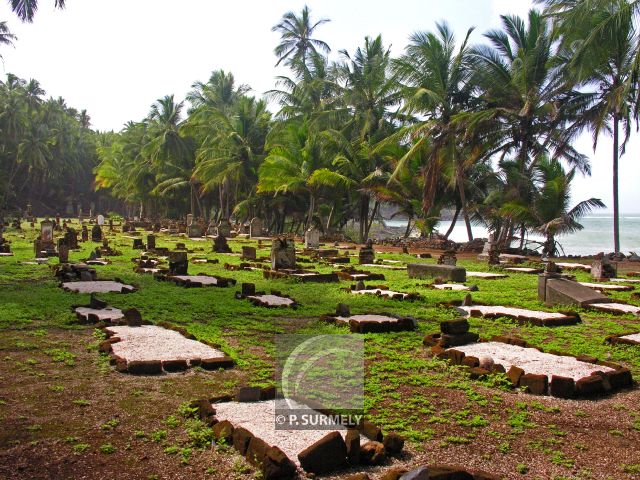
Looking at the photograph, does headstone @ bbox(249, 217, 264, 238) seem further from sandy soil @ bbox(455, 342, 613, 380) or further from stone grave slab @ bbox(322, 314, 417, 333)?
sandy soil @ bbox(455, 342, 613, 380)

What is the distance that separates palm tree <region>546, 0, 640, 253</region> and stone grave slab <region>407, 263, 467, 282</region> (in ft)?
19.4

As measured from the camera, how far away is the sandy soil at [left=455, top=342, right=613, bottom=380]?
5.80 m

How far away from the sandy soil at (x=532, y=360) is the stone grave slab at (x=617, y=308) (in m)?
3.79

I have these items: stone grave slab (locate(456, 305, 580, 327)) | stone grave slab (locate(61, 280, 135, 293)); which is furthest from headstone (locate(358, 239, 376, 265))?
stone grave slab (locate(456, 305, 580, 327))

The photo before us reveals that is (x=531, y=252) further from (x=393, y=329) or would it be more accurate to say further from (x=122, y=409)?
(x=122, y=409)

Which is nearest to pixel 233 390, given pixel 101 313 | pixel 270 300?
pixel 101 313

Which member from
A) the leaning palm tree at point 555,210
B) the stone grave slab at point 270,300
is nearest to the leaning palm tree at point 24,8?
the stone grave slab at point 270,300

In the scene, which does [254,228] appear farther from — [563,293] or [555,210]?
[563,293]

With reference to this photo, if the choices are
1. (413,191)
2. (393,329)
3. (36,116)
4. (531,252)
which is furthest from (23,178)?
(393,329)

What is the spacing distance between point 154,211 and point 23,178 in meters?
19.3

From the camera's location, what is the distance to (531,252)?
22.7 meters

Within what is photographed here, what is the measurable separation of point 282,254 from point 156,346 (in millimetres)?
8799

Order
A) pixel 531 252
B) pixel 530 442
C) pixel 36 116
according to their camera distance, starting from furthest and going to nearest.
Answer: pixel 36 116, pixel 531 252, pixel 530 442

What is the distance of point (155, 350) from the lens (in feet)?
21.1
